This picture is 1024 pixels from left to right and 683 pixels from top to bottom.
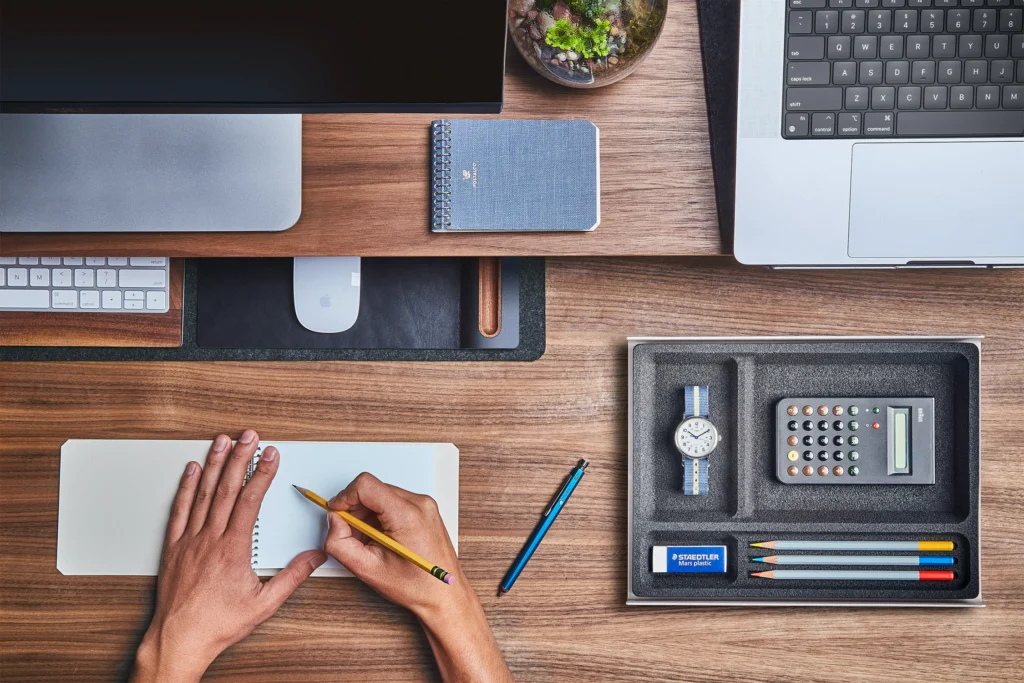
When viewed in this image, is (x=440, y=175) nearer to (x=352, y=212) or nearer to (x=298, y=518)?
(x=352, y=212)

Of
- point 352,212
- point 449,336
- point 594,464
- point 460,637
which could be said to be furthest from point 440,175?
point 460,637

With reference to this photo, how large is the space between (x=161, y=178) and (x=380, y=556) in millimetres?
407

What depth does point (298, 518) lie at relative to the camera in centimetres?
76

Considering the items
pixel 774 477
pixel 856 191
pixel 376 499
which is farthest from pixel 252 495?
pixel 856 191

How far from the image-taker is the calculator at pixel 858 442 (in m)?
0.76

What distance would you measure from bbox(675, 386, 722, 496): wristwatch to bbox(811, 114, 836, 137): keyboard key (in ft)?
0.88

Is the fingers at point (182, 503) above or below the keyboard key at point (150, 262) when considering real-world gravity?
below

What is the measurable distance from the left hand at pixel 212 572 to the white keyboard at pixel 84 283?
17 centimetres

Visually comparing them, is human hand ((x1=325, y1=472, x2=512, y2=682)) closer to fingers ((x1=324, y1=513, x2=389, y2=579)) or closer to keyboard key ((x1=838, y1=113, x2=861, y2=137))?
fingers ((x1=324, y1=513, x2=389, y2=579))

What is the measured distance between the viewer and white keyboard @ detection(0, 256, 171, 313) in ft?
2.40

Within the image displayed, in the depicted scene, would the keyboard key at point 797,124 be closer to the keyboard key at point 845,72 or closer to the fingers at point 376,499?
the keyboard key at point 845,72

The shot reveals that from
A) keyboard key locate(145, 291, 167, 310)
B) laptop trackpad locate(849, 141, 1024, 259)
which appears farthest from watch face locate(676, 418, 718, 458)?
keyboard key locate(145, 291, 167, 310)

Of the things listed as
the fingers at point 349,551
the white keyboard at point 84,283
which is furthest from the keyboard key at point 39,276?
the fingers at point 349,551

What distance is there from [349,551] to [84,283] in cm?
37
